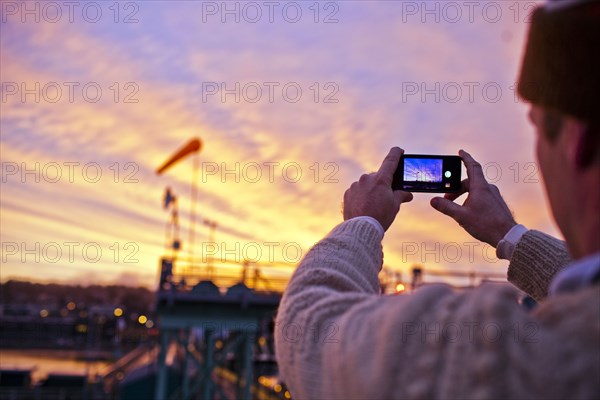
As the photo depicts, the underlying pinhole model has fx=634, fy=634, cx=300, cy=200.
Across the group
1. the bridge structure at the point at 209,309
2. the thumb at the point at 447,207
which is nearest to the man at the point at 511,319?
the thumb at the point at 447,207

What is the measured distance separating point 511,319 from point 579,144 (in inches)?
11.0

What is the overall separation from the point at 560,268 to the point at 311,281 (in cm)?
91

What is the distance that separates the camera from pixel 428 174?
194cm

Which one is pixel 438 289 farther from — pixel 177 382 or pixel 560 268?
pixel 177 382

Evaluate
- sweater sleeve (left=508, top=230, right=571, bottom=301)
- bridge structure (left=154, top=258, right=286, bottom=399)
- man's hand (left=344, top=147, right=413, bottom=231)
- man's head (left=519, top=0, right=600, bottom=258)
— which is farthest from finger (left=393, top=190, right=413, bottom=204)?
bridge structure (left=154, top=258, right=286, bottom=399)

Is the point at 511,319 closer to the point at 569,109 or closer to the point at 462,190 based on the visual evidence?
the point at 569,109

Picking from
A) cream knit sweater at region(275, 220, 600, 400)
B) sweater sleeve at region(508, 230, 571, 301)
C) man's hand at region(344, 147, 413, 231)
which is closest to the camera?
cream knit sweater at region(275, 220, 600, 400)

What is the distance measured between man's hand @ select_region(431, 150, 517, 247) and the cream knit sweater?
79 centimetres

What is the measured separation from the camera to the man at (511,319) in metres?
0.85

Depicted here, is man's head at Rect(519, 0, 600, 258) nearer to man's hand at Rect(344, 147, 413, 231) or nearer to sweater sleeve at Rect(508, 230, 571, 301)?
man's hand at Rect(344, 147, 413, 231)

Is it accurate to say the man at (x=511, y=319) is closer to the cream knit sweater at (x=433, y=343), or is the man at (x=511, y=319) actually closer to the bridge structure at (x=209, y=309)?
the cream knit sweater at (x=433, y=343)

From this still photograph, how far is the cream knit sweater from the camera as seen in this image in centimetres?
84

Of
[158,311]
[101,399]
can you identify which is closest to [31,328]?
[101,399]

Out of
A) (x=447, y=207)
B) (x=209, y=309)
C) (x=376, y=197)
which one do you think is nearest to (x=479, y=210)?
(x=447, y=207)
